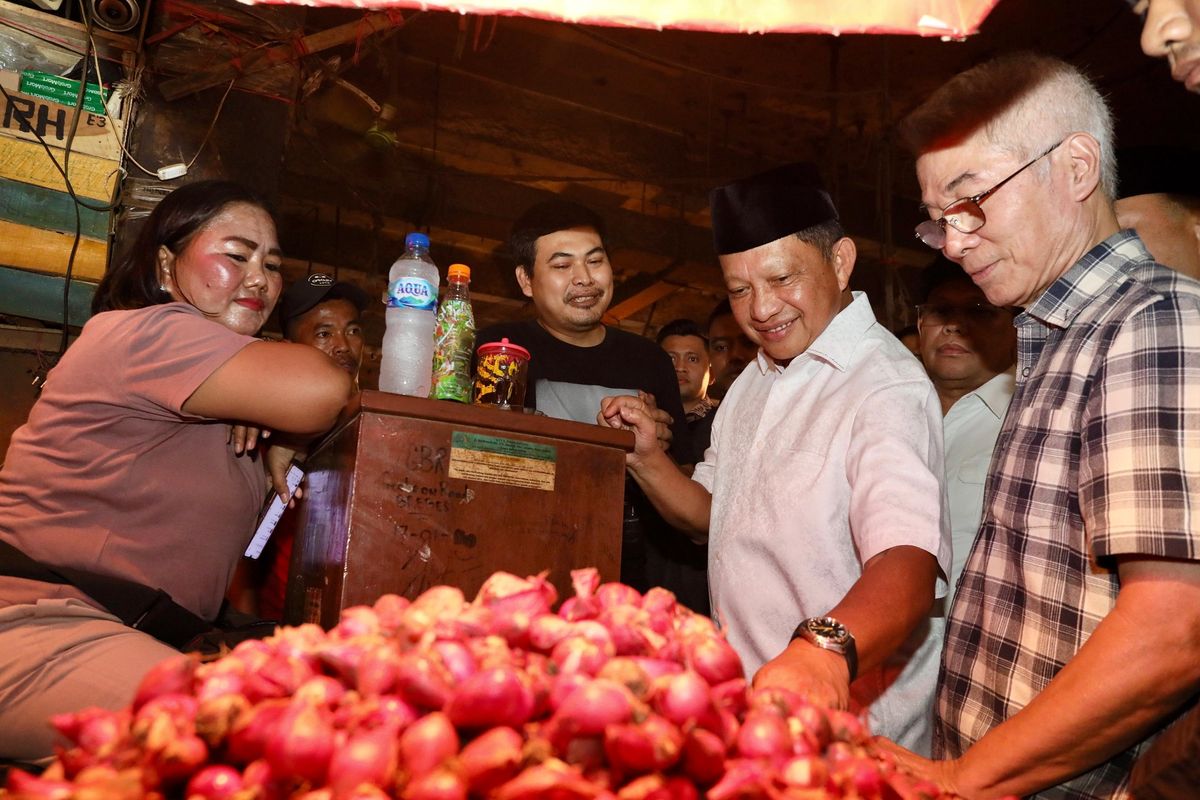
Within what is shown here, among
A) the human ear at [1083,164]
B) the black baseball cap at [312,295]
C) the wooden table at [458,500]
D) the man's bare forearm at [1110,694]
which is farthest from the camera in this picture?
the black baseball cap at [312,295]

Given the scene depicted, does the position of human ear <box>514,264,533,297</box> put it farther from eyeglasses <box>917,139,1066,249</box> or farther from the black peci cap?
eyeglasses <box>917,139,1066,249</box>

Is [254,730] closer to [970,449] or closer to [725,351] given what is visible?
[970,449]

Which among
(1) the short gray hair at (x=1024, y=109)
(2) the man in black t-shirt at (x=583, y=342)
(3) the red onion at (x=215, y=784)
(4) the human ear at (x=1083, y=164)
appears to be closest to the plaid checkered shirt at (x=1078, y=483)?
(4) the human ear at (x=1083, y=164)

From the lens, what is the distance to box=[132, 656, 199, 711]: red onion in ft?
2.74

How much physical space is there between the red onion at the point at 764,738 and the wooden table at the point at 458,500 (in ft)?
2.79

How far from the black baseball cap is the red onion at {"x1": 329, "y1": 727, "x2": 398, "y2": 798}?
10.5 ft

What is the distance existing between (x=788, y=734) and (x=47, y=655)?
1357 millimetres

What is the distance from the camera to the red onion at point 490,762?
0.70 m

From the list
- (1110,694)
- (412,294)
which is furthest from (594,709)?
(412,294)

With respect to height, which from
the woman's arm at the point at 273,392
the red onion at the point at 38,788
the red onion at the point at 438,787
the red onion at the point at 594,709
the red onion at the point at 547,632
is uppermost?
the woman's arm at the point at 273,392

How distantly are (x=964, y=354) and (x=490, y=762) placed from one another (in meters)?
2.97

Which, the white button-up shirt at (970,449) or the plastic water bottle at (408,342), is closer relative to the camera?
the plastic water bottle at (408,342)

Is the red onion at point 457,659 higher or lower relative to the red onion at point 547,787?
higher

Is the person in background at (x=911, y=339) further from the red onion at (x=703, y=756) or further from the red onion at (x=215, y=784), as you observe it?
the red onion at (x=215, y=784)
